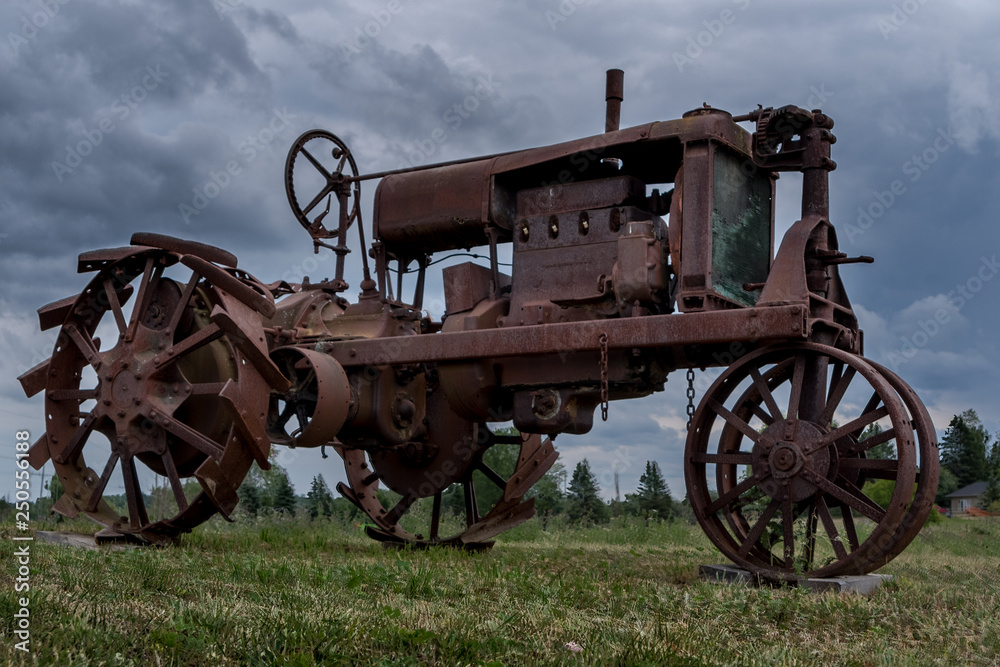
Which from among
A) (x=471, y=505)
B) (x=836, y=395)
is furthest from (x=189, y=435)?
(x=836, y=395)

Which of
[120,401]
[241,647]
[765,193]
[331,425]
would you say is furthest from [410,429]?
[241,647]

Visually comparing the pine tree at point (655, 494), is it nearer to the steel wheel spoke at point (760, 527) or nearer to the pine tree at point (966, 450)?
the steel wheel spoke at point (760, 527)

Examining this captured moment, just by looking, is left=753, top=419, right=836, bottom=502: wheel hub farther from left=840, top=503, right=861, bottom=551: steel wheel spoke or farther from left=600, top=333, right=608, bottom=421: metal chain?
left=600, top=333, right=608, bottom=421: metal chain

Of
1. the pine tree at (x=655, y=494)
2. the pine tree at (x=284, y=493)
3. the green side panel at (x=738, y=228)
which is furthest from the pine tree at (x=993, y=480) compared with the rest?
the green side panel at (x=738, y=228)

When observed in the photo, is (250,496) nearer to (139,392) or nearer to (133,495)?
(133,495)

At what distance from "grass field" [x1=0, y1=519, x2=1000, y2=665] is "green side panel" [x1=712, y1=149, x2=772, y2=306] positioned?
81.9 inches

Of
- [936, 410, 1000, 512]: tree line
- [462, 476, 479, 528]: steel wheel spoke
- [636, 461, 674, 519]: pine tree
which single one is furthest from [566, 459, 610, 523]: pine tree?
[936, 410, 1000, 512]: tree line

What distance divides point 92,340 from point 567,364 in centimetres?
399

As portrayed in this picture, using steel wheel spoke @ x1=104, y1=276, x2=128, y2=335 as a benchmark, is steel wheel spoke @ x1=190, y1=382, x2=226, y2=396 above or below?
below

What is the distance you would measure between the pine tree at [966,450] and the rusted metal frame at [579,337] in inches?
1605

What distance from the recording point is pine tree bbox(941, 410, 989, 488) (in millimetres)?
45375

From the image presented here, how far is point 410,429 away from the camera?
29.4 feet

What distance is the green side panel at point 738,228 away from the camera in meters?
7.27

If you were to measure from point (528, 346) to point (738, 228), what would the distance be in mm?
1780
